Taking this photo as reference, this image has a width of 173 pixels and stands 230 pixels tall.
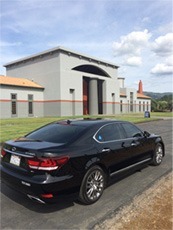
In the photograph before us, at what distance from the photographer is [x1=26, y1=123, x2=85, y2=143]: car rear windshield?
430 cm

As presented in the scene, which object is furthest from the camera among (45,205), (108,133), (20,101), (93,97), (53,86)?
(93,97)

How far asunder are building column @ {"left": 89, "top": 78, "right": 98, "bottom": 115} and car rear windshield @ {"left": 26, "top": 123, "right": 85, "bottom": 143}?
40.4m

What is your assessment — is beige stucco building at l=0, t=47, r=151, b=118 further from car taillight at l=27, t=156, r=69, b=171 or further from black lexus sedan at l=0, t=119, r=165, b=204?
car taillight at l=27, t=156, r=69, b=171

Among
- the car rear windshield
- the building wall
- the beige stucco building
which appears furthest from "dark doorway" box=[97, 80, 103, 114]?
the car rear windshield

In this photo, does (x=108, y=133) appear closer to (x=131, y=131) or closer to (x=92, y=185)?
(x=131, y=131)

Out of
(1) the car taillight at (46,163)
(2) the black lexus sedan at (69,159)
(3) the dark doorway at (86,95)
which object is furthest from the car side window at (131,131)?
(3) the dark doorway at (86,95)

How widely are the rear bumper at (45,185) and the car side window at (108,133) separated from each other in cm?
117

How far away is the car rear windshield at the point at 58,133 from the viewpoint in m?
4.30

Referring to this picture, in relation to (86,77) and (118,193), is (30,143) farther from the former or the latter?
(86,77)

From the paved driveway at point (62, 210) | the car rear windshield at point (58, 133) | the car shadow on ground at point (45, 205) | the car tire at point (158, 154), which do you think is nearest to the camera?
the paved driveway at point (62, 210)

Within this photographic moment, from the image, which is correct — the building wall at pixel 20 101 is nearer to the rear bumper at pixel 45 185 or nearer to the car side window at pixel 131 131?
the car side window at pixel 131 131

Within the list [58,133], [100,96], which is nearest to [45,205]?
[58,133]

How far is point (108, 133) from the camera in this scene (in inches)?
193

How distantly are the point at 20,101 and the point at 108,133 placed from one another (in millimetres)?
32623
